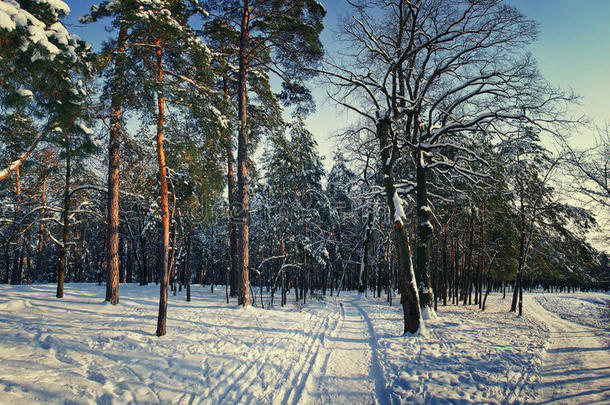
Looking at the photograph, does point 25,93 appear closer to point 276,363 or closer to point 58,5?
A: point 58,5

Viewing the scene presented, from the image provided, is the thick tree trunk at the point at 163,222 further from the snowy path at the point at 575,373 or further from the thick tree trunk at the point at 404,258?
the snowy path at the point at 575,373

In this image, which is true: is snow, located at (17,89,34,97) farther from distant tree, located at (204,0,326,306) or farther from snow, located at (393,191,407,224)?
snow, located at (393,191,407,224)

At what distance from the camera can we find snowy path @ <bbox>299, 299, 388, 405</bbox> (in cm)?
456

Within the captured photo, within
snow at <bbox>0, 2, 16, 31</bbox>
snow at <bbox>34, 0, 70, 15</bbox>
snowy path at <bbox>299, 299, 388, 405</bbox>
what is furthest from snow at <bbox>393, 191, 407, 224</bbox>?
snow at <bbox>34, 0, 70, 15</bbox>

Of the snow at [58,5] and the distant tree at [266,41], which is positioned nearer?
the snow at [58,5]

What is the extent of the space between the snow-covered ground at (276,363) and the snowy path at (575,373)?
2cm

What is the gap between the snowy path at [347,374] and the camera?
179 inches

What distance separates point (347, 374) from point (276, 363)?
1563mm

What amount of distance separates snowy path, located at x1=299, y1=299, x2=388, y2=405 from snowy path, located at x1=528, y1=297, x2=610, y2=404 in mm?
2523

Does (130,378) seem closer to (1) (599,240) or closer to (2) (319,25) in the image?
(2) (319,25)

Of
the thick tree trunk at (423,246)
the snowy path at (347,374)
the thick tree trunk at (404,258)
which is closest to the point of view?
the snowy path at (347,374)

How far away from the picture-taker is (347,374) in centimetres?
553

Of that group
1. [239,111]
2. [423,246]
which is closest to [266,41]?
[239,111]

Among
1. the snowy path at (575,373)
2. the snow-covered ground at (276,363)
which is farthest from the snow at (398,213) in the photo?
the snowy path at (575,373)
